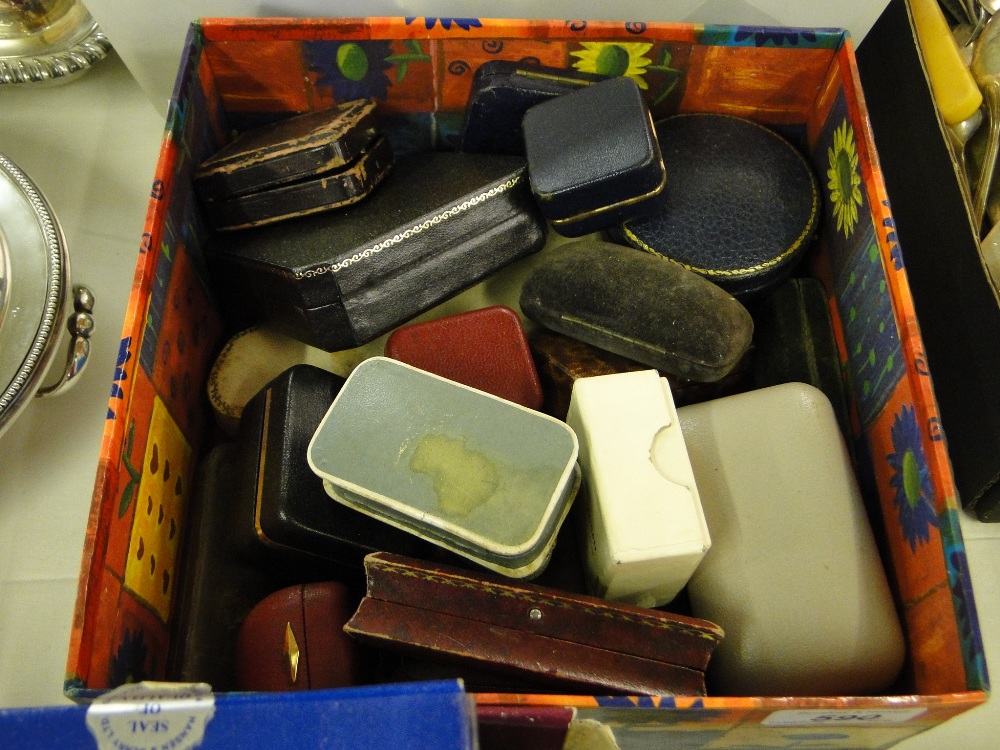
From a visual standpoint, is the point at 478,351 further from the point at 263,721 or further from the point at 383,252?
the point at 263,721

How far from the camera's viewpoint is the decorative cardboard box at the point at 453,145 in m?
0.59

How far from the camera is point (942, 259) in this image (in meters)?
0.86

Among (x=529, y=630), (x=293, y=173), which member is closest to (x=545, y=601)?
(x=529, y=630)

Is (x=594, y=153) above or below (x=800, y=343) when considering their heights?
above

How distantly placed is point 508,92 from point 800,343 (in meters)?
0.40

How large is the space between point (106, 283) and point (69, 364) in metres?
0.22

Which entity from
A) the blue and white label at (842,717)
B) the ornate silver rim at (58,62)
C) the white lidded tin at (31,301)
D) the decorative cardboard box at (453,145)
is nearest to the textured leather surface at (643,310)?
the decorative cardboard box at (453,145)

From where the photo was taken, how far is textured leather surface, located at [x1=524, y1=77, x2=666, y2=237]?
0.80m

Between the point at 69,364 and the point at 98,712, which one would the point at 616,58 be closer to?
the point at 69,364

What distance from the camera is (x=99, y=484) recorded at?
Result: 62 centimetres

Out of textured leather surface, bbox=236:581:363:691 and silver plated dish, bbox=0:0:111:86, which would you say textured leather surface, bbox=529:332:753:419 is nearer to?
textured leather surface, bbox=236:581:363:691

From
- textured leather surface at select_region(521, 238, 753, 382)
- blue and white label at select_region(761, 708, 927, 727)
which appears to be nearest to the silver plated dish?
textured leather surface at select_region(521, 238, 753, 382)

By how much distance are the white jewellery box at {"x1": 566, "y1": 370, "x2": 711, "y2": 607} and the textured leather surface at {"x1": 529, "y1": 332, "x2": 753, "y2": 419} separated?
10cm

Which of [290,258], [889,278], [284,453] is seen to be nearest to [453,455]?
[284,453]
